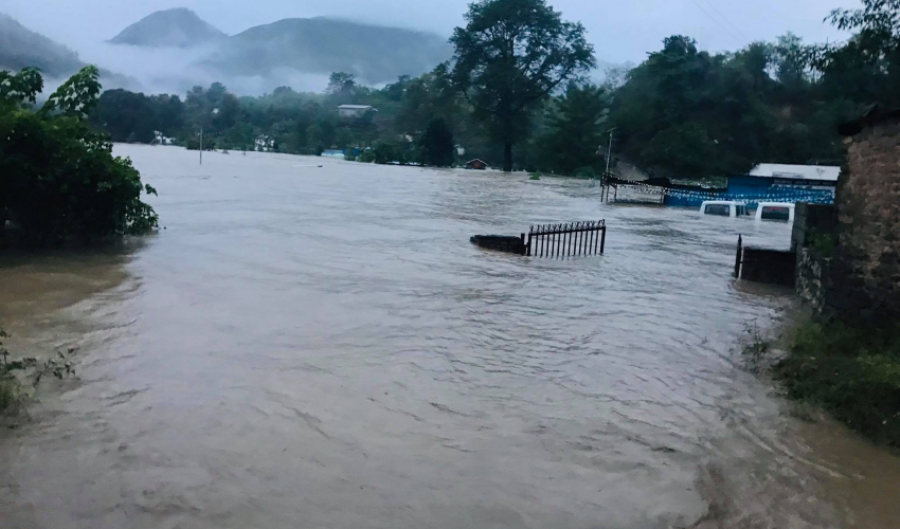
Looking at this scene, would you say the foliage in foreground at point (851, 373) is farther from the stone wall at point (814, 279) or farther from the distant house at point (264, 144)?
the distant house at point (264, 144)

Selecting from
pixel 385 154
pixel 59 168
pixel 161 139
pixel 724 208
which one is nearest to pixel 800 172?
pixel 724 208

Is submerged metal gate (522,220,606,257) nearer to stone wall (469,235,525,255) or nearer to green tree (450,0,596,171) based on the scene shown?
stone wall (469,235,525,255)

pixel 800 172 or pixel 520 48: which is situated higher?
pixel 520 48

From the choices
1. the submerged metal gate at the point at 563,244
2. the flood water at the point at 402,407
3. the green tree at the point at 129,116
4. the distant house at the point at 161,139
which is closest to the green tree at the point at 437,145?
the green tree at the point at 129,116

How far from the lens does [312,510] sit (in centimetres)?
494

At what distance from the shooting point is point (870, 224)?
822cm

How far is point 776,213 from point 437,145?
48720 millimetres

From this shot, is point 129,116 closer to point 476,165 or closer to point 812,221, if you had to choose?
point 476,165

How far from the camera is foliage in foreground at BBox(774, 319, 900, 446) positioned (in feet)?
21.0

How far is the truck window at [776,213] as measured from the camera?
3056 cm

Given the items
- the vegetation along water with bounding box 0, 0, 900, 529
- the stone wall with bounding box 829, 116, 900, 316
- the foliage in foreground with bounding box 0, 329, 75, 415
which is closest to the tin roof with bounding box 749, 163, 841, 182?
the vegetation along water with bounding box 0, 0, 900, 529

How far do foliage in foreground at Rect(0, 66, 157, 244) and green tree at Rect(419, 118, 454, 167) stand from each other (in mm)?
61344

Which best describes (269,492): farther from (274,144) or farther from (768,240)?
(274,144)

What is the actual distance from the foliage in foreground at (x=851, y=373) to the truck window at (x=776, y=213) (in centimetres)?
2354
